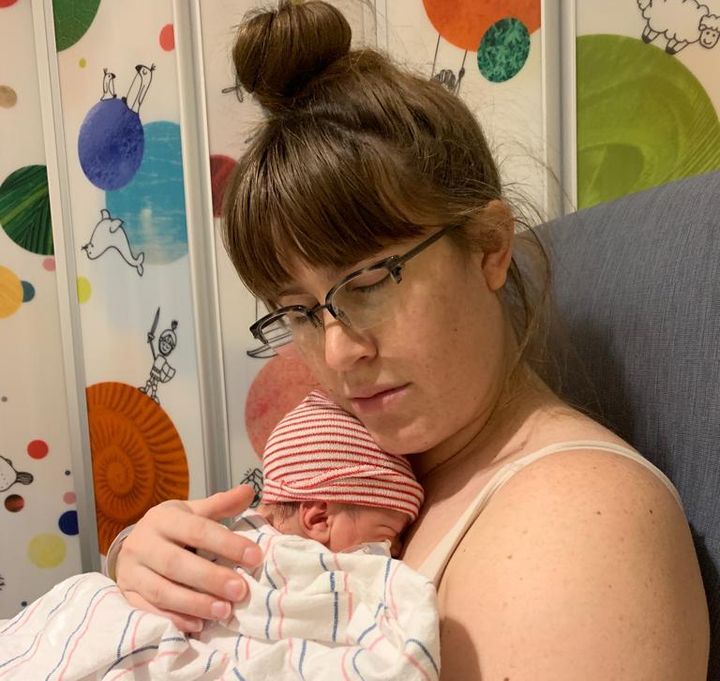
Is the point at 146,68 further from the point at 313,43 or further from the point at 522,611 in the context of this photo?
the point at 522,611

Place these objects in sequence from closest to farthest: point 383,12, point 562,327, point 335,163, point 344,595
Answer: point 344,595, point 335,163, point 562,327, point 383,12

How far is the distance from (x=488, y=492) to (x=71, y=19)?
2195mm

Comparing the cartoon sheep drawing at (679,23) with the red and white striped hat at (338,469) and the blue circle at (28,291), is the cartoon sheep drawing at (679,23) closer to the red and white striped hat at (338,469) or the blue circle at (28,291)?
the red and white striped hat at (338,469)

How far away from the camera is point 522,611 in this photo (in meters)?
0.57

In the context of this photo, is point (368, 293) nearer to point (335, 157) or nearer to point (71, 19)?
point (335, 157)

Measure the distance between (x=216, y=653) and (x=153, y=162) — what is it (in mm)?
1746

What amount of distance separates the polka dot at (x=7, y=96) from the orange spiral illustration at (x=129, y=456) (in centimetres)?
101

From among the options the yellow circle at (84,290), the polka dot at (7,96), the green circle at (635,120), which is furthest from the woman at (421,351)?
the polka dot at (7,96)

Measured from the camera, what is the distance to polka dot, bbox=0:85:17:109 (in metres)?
2.26

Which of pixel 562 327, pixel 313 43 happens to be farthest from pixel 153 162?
pixel 562 327

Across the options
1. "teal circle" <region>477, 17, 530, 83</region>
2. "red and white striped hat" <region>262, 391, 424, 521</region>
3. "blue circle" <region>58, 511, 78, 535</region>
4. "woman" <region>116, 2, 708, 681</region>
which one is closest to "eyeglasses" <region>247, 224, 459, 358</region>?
"woman" <region>116, 2, 708, 681</region>

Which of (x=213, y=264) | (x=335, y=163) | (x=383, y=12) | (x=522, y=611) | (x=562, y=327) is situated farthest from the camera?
(x=213, y=264)

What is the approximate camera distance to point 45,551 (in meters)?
2.39

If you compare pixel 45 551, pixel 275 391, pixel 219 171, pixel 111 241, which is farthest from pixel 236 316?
pixel 45 551
